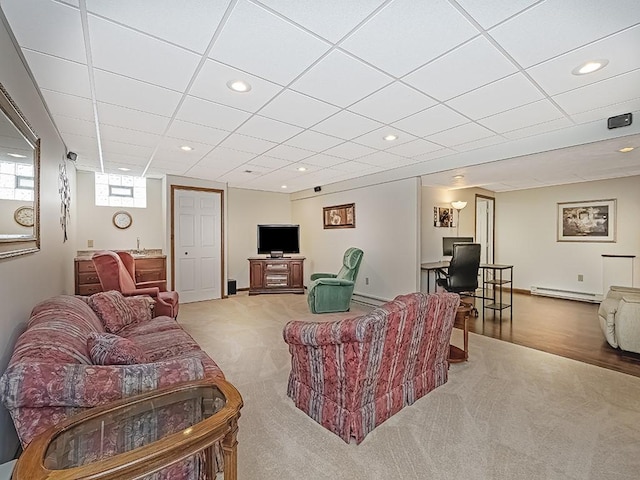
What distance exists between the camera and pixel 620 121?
112 inches

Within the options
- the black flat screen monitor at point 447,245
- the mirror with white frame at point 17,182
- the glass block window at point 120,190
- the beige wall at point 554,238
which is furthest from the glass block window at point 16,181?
the beige wall at point 554,238

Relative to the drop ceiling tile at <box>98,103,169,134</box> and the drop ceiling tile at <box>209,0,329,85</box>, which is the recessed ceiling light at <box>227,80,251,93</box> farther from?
the drop ceiling tile at <box>98,103,169,134</box>

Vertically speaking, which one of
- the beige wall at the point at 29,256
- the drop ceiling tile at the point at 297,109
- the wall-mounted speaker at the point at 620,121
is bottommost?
the beige wall at the point at 29,256

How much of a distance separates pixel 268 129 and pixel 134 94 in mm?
1226

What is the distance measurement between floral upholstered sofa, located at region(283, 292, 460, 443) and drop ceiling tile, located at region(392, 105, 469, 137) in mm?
1649

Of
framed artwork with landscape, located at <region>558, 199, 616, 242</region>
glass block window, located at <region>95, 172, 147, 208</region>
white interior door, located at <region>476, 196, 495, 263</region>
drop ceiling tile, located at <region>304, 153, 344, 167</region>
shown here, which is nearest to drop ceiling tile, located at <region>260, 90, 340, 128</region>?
drop ceiling tile, located at <region>304, 153, 344, 167</region>

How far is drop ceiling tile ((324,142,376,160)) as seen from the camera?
12.7ft

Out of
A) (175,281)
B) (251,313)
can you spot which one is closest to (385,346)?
(251,313)

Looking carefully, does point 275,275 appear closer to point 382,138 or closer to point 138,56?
point 382,138

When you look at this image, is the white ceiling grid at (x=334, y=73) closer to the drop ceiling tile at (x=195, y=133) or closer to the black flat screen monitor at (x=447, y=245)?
the drop ceiling tile at (x=195, y=133)

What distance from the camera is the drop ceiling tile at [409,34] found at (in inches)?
60.5

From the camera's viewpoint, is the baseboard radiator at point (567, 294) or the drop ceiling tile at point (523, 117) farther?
the baseboard radiator at point (567, 294)

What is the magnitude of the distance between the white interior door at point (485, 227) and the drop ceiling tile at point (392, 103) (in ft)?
16.7

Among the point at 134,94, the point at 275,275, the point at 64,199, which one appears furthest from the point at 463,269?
the point at 64,199
